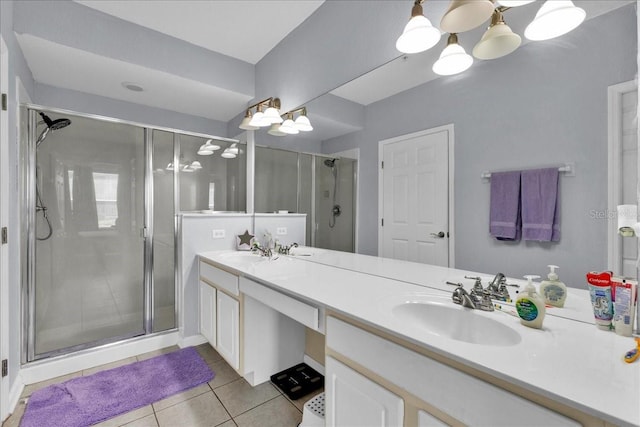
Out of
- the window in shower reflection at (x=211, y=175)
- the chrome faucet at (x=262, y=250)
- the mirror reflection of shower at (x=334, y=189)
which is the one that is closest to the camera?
the mirror reflection of shower at (x=334, y=189)

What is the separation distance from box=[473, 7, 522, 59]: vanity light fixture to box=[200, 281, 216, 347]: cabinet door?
7.08 feet

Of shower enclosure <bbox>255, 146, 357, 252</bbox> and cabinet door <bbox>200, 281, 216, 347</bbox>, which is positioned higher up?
shower enclosure <bbox>255, 146, 357, 252</bbox>

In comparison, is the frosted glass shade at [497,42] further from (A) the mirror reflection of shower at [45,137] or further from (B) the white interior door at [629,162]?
(A) the mirror reflection of shower at [45,137]

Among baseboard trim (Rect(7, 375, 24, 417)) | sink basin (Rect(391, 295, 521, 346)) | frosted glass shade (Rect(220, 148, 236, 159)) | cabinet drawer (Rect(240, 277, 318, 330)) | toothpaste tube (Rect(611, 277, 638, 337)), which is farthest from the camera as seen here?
frosted glass shade (Rect(220, 148, 236, 159))

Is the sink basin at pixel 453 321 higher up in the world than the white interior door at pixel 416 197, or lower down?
lower down

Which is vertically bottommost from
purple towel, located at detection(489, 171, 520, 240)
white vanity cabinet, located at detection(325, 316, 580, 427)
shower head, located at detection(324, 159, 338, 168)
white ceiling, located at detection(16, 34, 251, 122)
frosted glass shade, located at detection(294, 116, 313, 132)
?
white vanity cabinet, located at detection(325, 316, 580, 427)

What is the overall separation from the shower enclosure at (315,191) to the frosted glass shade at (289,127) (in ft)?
0.52

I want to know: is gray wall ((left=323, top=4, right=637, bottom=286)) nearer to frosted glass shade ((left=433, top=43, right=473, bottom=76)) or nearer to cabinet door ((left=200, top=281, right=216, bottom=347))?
frosted glass shade ((left=433, top=43, right=473, bottom=76))

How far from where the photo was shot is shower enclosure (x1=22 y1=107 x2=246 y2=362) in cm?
216

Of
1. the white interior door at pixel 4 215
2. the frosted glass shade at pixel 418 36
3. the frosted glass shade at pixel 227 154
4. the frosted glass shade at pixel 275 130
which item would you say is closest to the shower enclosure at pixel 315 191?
the frosted glass shade at pixel 275 130

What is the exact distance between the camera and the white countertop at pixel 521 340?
0.58 m

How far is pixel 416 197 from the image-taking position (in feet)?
4.64

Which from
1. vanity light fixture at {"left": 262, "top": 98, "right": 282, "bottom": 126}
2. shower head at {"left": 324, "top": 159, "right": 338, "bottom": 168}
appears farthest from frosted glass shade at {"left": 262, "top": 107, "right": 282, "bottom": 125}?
shower head at {"left": 324, "top": 159, "right": 338, "bottom": 168}

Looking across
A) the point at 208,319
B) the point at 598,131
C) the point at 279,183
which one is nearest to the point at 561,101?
the point at 598,131
